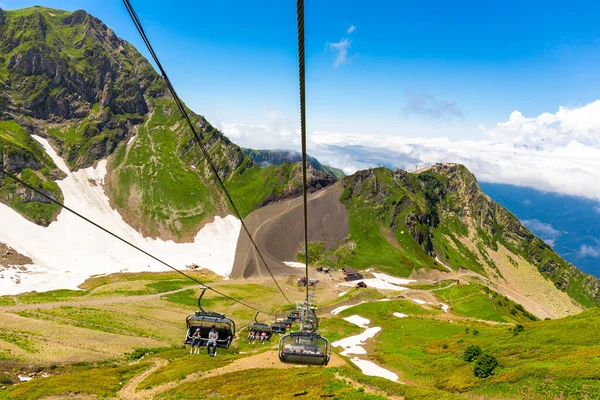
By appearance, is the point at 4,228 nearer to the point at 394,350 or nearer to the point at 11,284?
the point at 11,284

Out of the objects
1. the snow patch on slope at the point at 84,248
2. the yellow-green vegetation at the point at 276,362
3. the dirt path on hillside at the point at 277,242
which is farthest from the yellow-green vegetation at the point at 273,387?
the dirt path on hillside at the point at 277,242

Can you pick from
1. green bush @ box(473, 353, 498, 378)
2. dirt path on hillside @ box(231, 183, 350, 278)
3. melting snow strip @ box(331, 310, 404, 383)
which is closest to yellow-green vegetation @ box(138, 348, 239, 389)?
melting snow strip @ box(331, 310, 404, 383)

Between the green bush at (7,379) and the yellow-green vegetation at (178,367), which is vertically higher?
the green bush at (7,379)

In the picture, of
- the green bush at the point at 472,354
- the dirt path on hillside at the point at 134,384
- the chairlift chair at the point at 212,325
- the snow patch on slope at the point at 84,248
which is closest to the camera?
the chairlift chair at the point at 212,325

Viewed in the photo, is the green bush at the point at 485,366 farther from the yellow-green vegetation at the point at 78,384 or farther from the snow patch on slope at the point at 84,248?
the snow patch on slope at the point at 84,248

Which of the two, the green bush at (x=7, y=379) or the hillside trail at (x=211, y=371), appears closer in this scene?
the green bush at (x=7, y=379)

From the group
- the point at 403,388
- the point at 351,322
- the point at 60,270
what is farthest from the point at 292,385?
the point at 60,270

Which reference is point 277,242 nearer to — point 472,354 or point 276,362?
point 276,362
